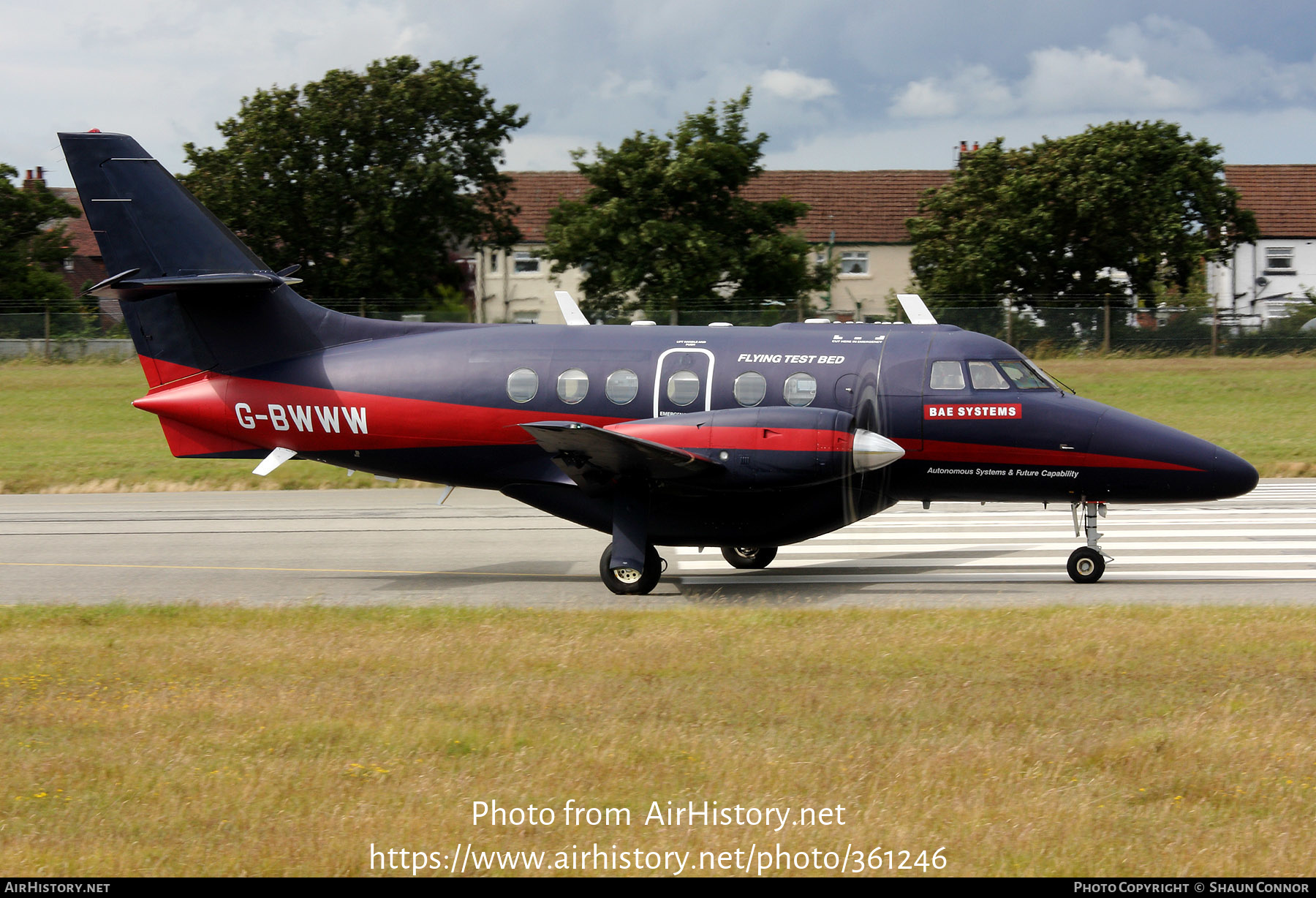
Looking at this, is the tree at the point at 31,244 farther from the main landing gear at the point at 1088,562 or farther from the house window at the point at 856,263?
the main landing gear at the point at 1088,562

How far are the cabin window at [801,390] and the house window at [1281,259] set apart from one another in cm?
5493

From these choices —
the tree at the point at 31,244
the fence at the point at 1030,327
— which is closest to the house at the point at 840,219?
the fence at the point at 1030,327

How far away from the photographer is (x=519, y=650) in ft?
33.8

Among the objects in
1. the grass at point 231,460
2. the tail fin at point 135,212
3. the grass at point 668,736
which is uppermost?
the tail fin at point 135,212

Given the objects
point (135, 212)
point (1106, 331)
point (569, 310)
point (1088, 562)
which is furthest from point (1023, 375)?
point (1106, 331)

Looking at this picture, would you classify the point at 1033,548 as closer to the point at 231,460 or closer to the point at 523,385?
the point at 523,385

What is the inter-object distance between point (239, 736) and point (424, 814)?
2.11 m

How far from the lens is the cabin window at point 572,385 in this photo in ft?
47.2

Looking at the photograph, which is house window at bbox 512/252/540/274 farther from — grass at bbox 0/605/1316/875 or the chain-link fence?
grass at bbox 0/605/1316/875

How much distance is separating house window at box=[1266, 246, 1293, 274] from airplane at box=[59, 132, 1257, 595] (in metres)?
52.3

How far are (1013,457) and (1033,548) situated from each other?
3.19 m

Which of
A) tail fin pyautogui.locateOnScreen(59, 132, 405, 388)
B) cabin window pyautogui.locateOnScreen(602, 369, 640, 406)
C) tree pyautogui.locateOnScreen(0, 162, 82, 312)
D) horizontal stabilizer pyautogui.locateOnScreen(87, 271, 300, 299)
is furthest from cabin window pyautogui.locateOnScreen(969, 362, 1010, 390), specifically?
tree pyautogui.locateOnScreen(0, 162, 82, 312)

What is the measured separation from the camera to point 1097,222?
4297cm
